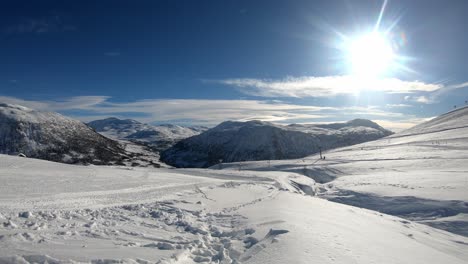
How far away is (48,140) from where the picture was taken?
161 m

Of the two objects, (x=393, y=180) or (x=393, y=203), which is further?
(x=393, y=180)

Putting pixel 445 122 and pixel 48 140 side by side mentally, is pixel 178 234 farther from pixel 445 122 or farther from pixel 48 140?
pixel 48 140

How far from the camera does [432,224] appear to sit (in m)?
21.7

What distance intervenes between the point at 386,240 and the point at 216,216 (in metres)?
7.83

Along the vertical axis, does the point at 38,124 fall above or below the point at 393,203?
above

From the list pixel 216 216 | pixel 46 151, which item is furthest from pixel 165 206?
pixel 46 151

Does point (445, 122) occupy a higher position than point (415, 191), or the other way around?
point (445, 122)

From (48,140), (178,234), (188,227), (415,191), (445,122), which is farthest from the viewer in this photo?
(48,140)

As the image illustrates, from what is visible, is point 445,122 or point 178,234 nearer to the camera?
point 178,234

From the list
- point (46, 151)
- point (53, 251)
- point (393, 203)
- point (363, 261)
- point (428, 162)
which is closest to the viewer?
point (53, 251)

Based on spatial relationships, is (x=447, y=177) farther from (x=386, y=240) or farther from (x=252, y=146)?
(x=252, y=146)

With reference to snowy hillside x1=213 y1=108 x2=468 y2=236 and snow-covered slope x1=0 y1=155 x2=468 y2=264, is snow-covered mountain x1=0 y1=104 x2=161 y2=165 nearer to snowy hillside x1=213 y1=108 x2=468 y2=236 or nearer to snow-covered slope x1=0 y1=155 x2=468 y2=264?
snowy hillside x1=213 y1=108 x2=468 y2=236

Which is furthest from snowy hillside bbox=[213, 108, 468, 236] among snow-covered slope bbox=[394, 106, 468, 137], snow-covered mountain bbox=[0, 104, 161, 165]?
snow-covered mountain bbox=[0, 104, 161, 165]

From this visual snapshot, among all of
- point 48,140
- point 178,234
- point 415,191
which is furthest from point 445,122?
point 48,140
